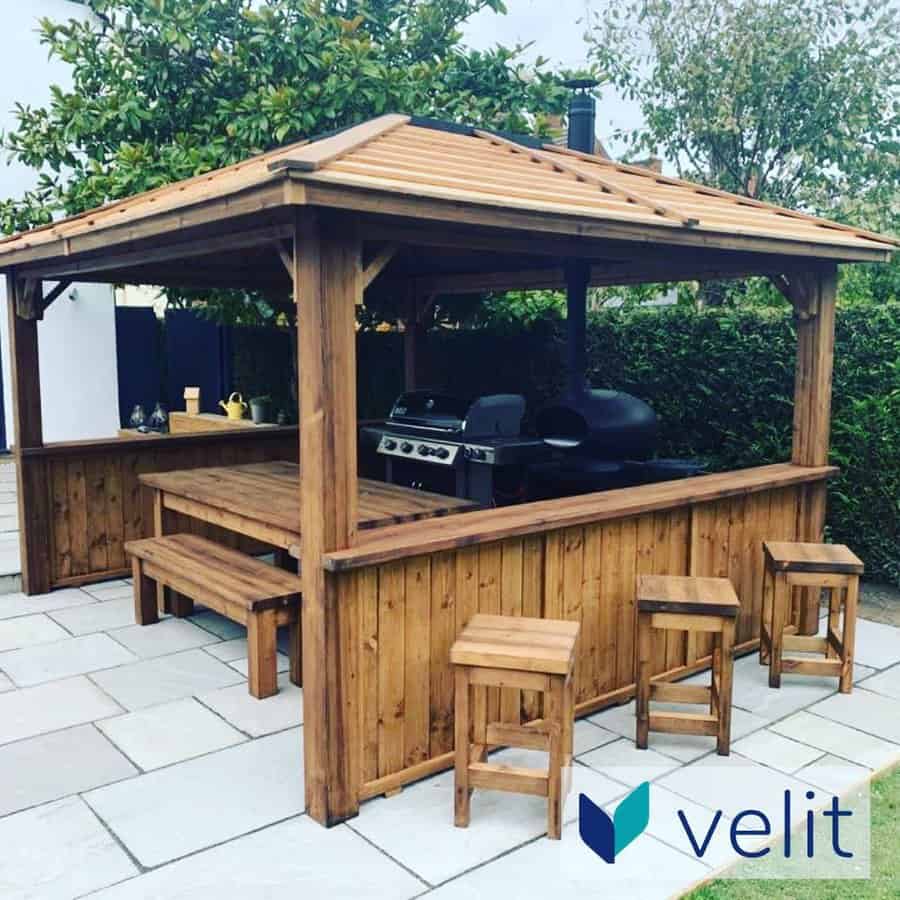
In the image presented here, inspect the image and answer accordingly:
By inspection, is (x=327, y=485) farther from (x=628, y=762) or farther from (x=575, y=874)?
(x=628, y=762)

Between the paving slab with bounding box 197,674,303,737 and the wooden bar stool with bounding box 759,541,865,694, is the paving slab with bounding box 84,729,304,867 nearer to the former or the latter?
the paving slab with bounding box 197,674,303,737

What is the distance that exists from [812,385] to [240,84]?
488 cm

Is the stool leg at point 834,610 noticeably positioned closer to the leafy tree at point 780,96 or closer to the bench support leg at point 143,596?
the bench support leg at point 143,596

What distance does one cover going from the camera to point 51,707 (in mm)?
3998

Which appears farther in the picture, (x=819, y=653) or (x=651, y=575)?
(x=819, y=653)

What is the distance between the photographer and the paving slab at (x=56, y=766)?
324 cm

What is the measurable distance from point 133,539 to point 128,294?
8.94 m

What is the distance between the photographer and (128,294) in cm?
1409

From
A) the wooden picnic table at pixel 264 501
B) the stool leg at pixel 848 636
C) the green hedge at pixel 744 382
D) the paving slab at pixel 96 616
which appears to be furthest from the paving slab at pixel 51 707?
the green hedge at pixel 744 382

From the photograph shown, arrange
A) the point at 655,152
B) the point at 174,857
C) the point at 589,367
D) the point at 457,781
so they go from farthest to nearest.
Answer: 1. the point at 655,152
2. the point at 589,367
3. the point at 457,781
4. the point at 174,857

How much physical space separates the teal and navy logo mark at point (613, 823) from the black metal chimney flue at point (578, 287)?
9.43 feet

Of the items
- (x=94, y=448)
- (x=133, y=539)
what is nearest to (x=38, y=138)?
(x=94, y=448)

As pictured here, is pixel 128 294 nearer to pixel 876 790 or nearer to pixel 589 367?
pixel 589 367

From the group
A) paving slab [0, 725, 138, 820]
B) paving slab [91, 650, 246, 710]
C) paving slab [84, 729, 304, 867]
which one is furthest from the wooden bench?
paving slab [0, 725, 138, 820]
